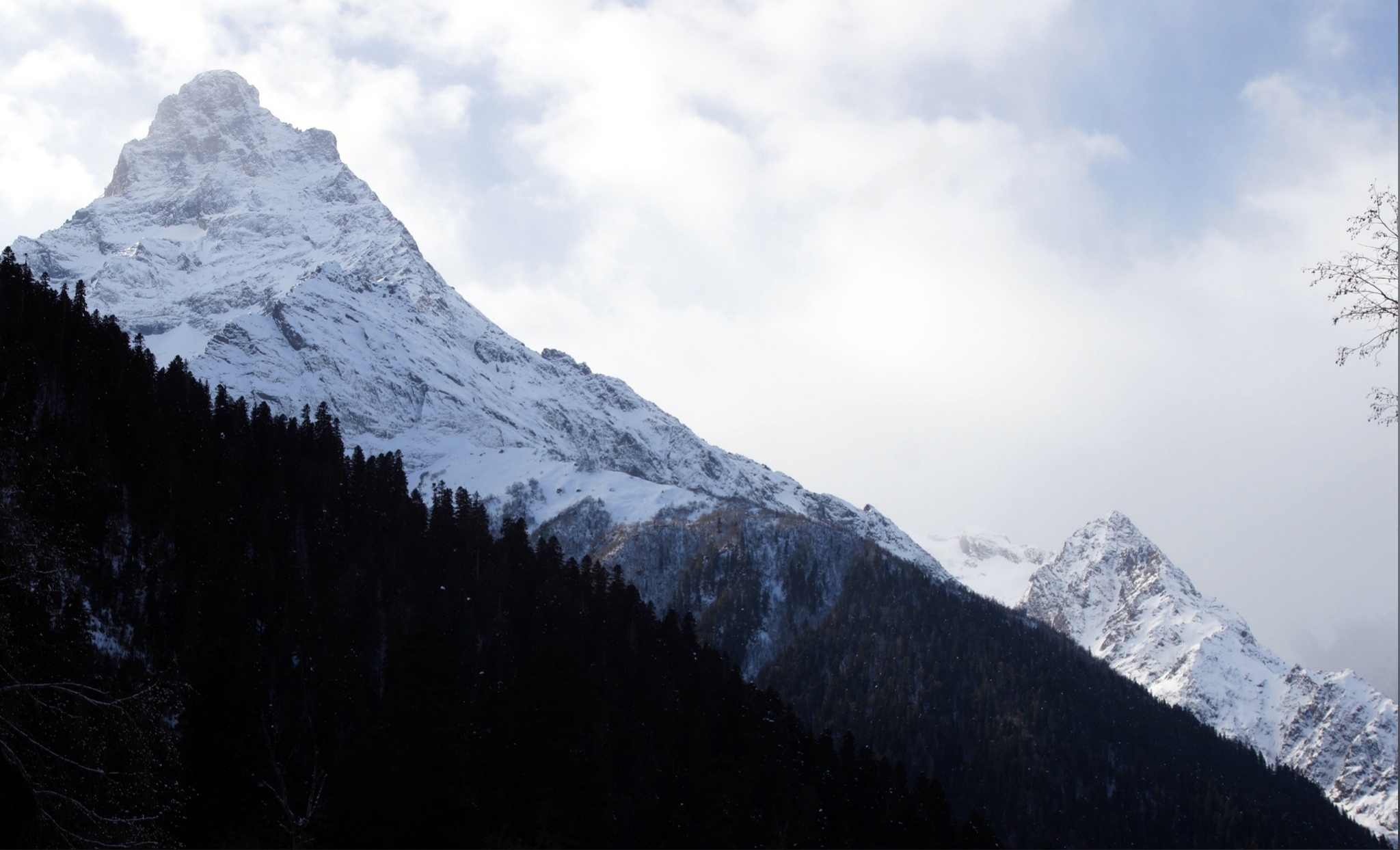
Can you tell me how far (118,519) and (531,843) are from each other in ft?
163

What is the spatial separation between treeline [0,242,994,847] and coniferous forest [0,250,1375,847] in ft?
0.54

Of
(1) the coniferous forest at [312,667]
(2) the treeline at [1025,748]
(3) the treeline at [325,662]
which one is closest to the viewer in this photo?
(1) the coniferous forest at [312,667]

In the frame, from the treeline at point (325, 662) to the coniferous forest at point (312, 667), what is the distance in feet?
0.54

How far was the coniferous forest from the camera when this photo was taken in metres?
16.8

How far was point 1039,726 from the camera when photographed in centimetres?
18425

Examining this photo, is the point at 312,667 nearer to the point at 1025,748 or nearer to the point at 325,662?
the point at 325,662

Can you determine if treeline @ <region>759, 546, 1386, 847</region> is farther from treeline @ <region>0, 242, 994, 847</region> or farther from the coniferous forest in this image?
the coniferous forest

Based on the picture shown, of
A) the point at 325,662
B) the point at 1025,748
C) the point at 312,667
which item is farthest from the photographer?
the point at 1025,748

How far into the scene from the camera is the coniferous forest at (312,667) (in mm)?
16844

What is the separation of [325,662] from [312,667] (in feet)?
4.90

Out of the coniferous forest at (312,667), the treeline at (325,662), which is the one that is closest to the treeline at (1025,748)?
the treeline at (325,662)

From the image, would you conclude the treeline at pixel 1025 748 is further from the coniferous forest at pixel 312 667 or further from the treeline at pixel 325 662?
the coniferous forest at pixel 312 667

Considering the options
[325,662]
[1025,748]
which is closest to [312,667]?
[325,662]

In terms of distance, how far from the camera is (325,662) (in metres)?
82.2
